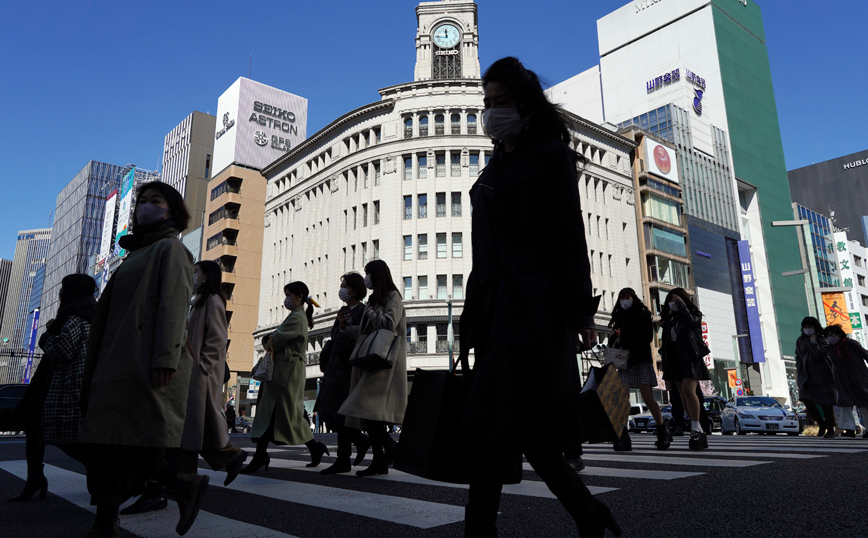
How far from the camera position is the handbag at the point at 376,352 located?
4965 millimetres

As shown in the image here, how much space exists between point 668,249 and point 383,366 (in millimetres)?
53631

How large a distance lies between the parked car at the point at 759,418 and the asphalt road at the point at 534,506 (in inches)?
441

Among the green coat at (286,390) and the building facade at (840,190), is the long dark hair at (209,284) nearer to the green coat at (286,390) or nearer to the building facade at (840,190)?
the green coat at (286,390)

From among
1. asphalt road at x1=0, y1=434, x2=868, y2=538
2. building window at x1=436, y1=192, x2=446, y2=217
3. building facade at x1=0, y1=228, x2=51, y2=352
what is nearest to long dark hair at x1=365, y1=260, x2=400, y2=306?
asphalt road at x1=0, y1=434, x2=868, y2=538

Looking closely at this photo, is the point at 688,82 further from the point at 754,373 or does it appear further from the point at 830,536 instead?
the point at 830,536

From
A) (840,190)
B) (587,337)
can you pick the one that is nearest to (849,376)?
(587,337)

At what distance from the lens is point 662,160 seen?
184 ft

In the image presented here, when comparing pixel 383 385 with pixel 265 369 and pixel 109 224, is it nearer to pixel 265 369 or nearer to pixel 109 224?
pixel 265 369

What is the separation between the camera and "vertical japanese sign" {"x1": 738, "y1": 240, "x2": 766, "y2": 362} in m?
62.7

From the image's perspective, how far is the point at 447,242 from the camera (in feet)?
138

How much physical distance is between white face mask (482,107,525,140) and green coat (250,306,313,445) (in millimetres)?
3495

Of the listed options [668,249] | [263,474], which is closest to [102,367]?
[263,474]

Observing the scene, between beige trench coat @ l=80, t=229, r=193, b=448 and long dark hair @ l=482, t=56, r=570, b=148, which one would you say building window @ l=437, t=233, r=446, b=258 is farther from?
long dark hair @ l=482, t=56, r=570, b=148

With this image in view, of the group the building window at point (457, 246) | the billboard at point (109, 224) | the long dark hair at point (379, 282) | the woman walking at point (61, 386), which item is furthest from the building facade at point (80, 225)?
the long dark hair at point (379, 282)
